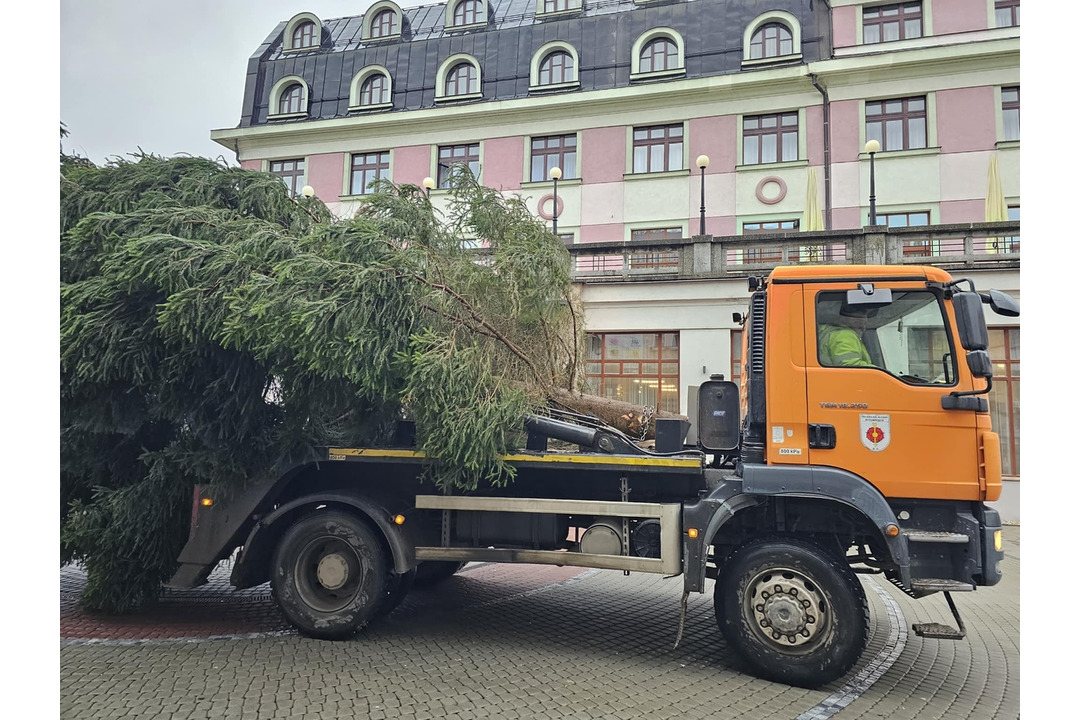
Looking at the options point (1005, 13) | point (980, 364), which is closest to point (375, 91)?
point (1005, 13)

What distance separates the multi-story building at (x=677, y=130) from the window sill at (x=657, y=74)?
51 mm

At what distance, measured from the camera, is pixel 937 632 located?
4832mm

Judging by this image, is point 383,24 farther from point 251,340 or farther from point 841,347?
point 841,347

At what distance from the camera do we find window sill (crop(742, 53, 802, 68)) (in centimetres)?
2031

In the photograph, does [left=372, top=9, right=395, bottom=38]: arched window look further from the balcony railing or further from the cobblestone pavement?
the cobblestone pavement

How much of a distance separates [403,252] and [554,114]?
17.6m

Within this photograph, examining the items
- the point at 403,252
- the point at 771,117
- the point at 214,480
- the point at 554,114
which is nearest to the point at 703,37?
the point at 771,117

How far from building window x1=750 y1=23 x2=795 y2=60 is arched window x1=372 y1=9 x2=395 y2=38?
481 inches

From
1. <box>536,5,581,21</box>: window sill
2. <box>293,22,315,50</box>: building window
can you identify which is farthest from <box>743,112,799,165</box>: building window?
<box>293,22,315,50</box>: building window

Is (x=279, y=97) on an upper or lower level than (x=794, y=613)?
upper

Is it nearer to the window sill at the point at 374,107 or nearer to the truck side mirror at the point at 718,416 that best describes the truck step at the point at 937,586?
the truck side mirror at the point at 718,416

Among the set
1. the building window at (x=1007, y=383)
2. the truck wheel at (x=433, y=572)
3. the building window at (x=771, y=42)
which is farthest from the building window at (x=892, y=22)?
the truck wheel at (x=433, y=572)

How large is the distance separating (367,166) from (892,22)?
1630 centimetres

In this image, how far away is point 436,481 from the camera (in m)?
5.76
